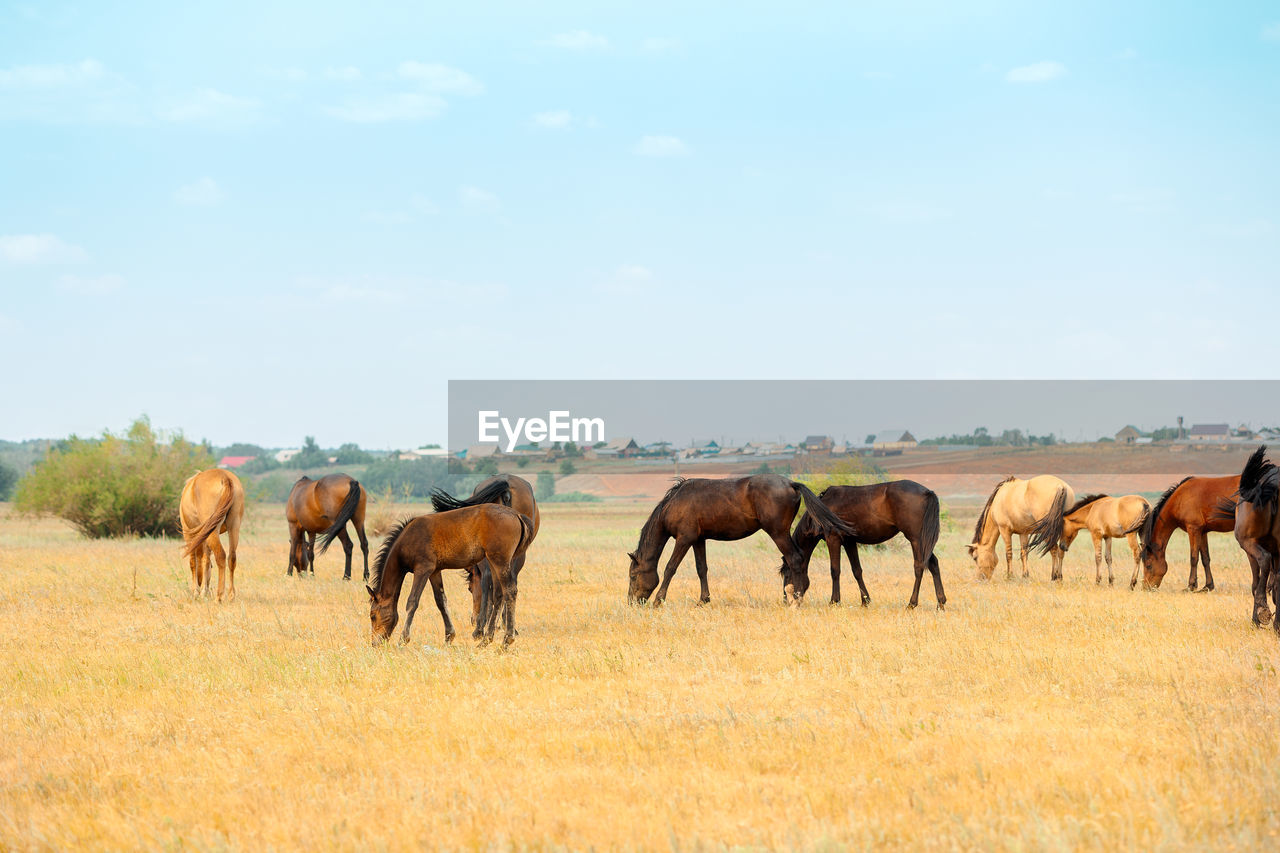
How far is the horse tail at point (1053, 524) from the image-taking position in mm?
17594

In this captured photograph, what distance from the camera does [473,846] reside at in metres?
5.22

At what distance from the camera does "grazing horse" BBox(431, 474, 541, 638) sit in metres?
11.1

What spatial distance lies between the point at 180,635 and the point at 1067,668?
9592 millimetres

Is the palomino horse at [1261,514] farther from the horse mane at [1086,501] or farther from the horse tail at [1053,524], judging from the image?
the horse mane at [1086,501]

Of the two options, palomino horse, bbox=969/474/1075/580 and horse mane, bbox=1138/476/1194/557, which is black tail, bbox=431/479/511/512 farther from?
horse mane, bbox=1138/476/1194/557

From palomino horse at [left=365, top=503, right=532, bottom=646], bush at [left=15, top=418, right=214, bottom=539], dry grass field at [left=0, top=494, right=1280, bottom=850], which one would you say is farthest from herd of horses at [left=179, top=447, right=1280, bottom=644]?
bush at [left=15, top=418, right=214, bottom=539]

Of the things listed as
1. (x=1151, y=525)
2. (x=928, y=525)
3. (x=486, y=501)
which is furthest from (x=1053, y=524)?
(x=486, y=501)

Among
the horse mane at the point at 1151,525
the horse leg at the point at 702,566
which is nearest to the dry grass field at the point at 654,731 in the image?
the horse leg at the point at 702,566

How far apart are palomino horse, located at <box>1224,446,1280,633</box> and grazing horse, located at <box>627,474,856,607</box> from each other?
4643mm

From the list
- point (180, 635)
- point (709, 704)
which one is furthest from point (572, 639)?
point (180, 635)

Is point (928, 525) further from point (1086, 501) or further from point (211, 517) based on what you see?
point (211, 517)

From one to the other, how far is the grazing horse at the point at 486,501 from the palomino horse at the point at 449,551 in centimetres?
36

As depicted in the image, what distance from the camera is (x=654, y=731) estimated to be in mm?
7191

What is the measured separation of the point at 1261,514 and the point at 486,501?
873 centimetres
